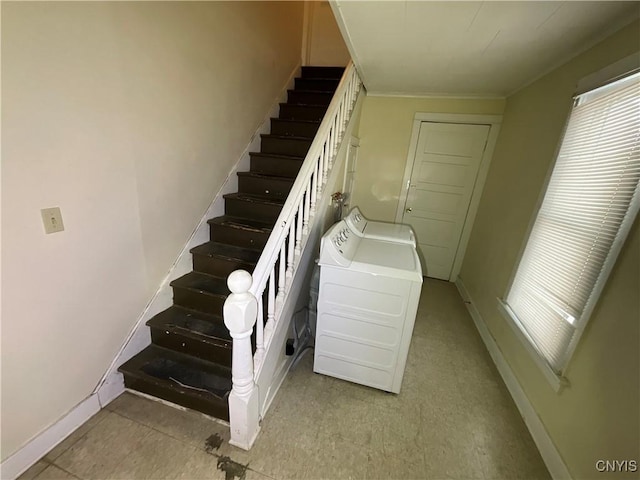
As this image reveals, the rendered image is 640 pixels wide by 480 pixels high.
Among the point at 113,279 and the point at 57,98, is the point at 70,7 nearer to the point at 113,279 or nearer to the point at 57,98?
the point at 57,98

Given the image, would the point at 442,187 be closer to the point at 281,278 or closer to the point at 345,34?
the point at 345,34

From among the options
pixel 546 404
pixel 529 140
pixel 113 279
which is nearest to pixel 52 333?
pixel 113 279

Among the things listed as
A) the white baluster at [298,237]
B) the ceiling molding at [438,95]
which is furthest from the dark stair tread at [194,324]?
the ceiling molding at [438,95]

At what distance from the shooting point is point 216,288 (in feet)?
6.00

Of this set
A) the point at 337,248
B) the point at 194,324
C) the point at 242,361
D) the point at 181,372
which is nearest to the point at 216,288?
the point at 194,324

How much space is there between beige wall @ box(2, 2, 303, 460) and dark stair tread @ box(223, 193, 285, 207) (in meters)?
0.28

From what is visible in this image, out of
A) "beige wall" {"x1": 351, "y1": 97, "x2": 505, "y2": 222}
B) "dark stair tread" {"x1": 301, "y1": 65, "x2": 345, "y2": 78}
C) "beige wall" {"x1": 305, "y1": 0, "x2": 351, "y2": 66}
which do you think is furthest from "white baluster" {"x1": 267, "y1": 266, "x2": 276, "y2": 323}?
"beige wall" {"x1": 305, "y1": 0, "x2": 351, "y2": 66}

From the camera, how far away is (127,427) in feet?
4.58

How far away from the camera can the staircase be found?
1.51 metres

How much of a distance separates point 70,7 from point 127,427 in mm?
2012

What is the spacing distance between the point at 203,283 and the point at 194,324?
0.98 ft

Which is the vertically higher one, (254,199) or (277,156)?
(277,156)

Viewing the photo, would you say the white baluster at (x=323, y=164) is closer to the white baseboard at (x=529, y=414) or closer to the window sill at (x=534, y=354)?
the window sill at (x=534, y=354)

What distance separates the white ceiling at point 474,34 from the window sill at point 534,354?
1.77 m
